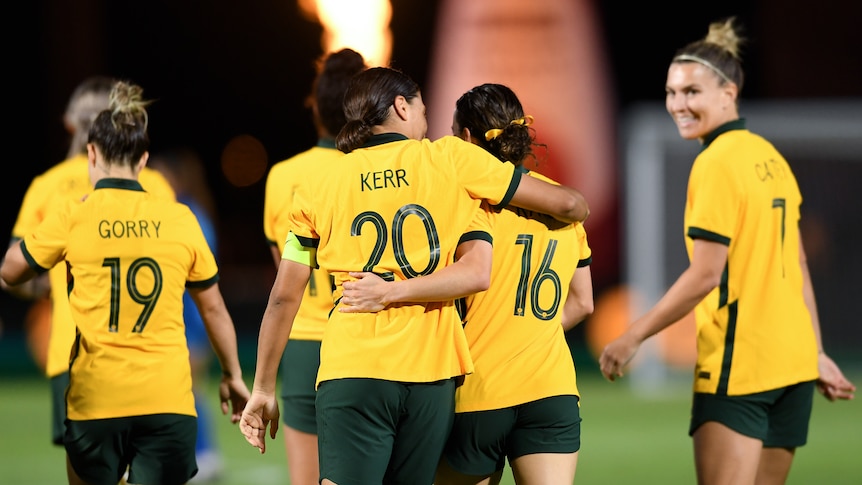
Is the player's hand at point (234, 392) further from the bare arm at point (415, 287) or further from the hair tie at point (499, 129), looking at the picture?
the hair tie at point (499, 129)

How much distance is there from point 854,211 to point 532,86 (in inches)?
237

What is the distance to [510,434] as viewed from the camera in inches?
186

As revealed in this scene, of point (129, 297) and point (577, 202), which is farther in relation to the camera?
point (129, 297)

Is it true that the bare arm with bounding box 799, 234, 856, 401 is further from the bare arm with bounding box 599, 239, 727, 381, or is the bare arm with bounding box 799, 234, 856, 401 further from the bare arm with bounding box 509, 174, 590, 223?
the bare arm with bounding box 509, 174, 590, 223

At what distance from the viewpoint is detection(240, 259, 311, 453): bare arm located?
450 centimetres

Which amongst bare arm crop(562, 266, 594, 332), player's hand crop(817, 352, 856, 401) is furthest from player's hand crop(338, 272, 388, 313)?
player's hand crop(817, 352, 856, 401)

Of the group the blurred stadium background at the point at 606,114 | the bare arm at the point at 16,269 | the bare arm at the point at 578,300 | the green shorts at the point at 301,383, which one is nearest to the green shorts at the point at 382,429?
the bare arm at the point at 578,300

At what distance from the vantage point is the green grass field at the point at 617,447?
920 centimetres

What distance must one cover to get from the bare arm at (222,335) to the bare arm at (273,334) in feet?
2.51

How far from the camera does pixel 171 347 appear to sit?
520 centimetres

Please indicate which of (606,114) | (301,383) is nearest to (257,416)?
(301,383)

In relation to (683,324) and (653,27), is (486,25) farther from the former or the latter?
(653,27)

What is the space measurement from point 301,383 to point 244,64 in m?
34.8

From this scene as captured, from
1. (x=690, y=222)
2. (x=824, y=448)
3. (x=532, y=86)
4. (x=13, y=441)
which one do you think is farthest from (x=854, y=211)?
(x=690, y=222)
